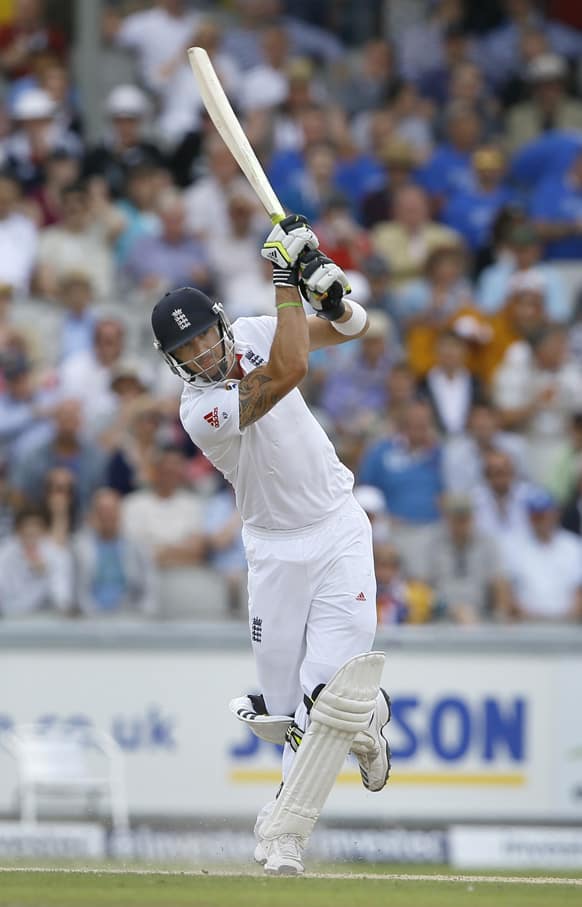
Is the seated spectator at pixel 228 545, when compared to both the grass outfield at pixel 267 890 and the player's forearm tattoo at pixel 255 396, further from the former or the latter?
the player's forearm tattoo at pixel 255 396

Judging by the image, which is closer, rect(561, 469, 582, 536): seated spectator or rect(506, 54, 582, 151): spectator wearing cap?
rect(561, 469, 582, 536): seated spectator

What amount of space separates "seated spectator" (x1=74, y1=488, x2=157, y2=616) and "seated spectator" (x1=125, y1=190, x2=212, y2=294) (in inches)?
93.2

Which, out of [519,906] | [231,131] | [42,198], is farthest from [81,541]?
[519,906]

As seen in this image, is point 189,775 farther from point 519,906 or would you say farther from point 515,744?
point 519,906

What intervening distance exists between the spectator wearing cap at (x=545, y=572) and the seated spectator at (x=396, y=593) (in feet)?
2.28

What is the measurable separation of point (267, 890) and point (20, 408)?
20.1 feet

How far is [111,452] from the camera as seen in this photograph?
11.7 meters

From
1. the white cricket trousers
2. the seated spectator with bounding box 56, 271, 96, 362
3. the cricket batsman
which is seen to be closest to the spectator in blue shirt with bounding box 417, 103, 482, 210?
the seated spectator with bounding box 56, 271, 96, 362

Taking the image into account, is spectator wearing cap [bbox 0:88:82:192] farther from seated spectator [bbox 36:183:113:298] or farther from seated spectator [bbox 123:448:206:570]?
seated spectator [bbox 123:448:206:570]

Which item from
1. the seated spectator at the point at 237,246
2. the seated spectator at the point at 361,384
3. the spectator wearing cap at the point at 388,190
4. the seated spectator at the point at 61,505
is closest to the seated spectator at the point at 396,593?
the seated spectator at the point at 361,384

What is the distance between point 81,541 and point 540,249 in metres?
4.75

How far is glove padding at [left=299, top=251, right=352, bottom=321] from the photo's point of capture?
21.2 feet

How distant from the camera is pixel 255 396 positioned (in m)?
6.53

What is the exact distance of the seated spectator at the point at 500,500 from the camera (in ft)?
38.2
